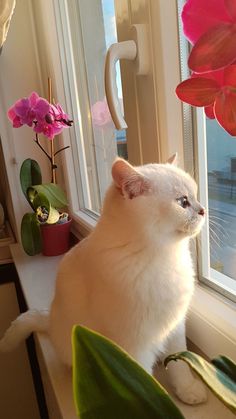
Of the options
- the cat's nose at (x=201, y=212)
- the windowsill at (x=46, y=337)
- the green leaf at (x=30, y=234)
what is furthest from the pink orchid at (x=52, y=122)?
the cat's nose at (x=201, y=212)

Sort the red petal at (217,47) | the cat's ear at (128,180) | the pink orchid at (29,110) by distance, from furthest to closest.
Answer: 1. the pink orchid at (29,110)
2. the cat's ear at (128,180)
3. the red petal at (217,47)

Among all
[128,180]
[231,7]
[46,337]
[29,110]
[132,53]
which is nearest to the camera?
[231,7]

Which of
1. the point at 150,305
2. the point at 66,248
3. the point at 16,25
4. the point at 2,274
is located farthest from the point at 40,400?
the point at 16,25

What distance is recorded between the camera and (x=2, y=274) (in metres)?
1.28

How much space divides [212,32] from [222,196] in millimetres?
428

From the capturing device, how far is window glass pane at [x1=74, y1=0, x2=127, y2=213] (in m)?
0.93

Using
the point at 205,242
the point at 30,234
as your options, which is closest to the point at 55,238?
the point at 30,234

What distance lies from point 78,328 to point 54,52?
3.41ft

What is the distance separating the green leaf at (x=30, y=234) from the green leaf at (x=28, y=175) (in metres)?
0.07

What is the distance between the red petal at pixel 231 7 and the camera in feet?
0.61

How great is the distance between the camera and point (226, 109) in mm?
215

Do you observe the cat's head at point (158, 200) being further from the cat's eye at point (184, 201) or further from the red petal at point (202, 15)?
the red petal at point (202, 15)

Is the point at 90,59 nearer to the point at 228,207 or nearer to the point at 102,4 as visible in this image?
the point at 102,4

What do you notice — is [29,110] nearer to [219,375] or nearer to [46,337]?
[46,337]
